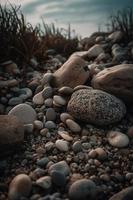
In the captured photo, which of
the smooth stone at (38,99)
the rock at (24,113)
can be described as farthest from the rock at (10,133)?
the smooth stone at (38,99)

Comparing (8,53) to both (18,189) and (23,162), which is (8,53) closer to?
(23,162)

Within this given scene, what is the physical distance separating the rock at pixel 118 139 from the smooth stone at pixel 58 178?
726 millimetres

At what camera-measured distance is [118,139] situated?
3357 mm

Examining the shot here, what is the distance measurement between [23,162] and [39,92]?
51.1 inches

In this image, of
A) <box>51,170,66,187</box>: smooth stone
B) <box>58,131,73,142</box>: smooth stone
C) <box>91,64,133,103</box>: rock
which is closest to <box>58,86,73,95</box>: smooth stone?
<box>91,64,133,103</box>: rock

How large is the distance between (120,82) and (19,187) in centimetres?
163

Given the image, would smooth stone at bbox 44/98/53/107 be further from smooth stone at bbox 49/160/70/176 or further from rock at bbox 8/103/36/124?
smooth stone at bbox 49/160/70/176

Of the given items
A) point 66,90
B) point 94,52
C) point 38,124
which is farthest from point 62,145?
point 94,52

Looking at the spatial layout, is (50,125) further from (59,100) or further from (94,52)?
(94,52)

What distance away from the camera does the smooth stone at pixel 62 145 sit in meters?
3.26

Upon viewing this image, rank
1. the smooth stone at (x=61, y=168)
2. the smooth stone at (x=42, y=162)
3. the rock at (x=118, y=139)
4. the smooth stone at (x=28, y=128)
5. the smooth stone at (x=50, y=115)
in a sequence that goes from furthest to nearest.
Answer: the smooth stone at (x=50, y=115), the smooth stone at (x=28, y=128), the rock at (x=118, y=139), the smooth stone at (x=42, y=162), the smooth stone at (x=61, y=168)

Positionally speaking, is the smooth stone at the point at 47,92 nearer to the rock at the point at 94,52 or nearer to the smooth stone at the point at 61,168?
the smooth stone at the point at 61,168

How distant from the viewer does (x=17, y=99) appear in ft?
13.2

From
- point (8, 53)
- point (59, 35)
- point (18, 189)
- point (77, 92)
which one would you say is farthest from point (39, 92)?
point (59, 35)
